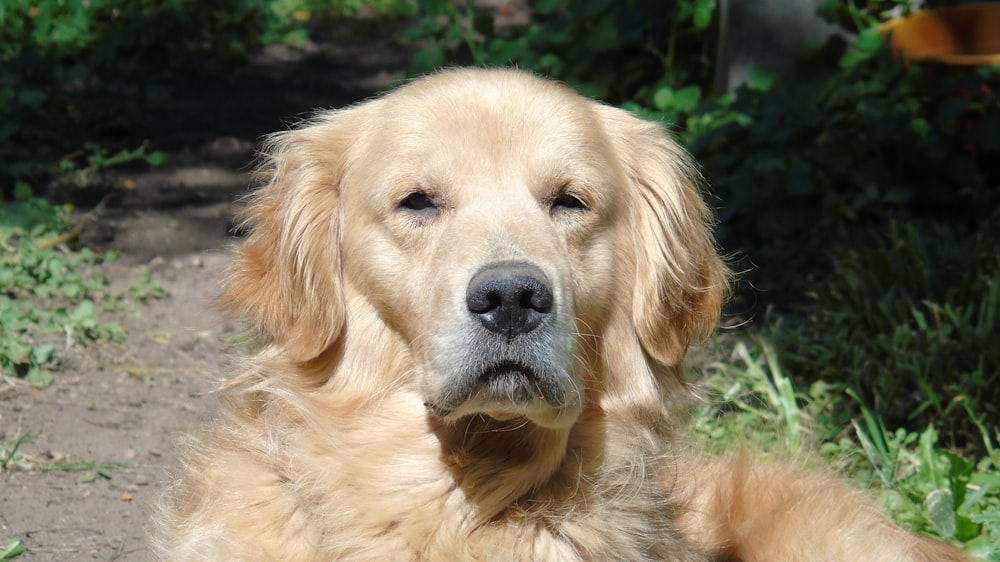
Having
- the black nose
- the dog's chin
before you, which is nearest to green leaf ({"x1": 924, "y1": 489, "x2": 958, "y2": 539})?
the dog's chin

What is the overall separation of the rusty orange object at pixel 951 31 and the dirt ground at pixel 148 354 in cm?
457

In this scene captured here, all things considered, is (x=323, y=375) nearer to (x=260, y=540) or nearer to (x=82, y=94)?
→ (x=260, y=540)

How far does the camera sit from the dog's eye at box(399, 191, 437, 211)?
337cm

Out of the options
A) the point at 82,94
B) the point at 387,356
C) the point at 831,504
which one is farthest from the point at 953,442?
the point at 82,94

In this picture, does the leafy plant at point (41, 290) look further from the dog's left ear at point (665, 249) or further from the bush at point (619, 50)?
the dog's left ear at point (665, 249)

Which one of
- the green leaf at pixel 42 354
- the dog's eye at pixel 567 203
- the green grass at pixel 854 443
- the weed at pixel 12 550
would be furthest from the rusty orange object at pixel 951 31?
the weed at pixel 12 550

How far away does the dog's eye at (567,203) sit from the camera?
3.43m

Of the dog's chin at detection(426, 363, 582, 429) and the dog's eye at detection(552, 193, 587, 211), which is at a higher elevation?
the dog's eye at detection(552, 193, 587, 211)

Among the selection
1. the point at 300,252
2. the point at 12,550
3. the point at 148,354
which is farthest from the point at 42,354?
the point at 300,252

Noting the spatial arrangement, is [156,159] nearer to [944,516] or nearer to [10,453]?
[10,453]

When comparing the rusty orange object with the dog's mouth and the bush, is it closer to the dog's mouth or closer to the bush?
the bush

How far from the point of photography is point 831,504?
3936 millimetres

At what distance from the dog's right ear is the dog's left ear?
2.98ft

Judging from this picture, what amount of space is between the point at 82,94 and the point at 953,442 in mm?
6826
